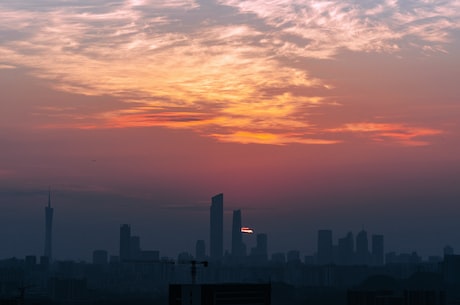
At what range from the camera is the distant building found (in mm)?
163375

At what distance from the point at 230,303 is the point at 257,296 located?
906 centimetres

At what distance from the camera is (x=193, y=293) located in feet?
542

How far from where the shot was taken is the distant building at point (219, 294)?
163375mm

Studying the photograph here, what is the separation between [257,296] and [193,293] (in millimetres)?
14767

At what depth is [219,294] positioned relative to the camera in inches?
6555

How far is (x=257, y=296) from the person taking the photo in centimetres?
17450

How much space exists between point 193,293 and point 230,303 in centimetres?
688

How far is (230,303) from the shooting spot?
547 ft
